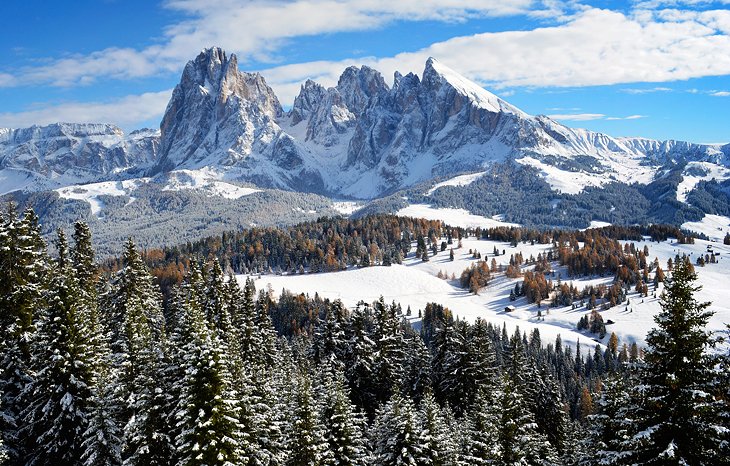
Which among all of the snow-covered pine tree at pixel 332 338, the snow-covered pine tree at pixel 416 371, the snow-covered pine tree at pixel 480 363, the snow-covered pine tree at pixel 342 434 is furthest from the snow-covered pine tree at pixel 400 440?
the snow-covered pine tree at pixel 416 371

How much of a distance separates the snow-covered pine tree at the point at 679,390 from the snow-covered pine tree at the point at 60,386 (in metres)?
32.7

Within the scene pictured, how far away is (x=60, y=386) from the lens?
35.7m

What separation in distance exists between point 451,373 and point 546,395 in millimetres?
13312

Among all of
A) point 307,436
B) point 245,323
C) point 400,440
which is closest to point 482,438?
point 400,440

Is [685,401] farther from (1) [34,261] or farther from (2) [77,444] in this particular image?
(1) [34,261]

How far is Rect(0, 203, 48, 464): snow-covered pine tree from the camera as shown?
121 ft

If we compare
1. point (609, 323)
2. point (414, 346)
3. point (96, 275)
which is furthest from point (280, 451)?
point (609, 323)

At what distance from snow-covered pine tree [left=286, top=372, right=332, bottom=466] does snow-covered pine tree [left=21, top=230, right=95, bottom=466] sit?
44.9ft

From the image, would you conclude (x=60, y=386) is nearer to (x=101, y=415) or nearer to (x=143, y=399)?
(x=101, y=415)

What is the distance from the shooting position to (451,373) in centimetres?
6084

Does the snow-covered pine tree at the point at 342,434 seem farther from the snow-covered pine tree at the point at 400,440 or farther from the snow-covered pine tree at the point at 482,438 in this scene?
the snow-covered pine tree at the point at 482,438

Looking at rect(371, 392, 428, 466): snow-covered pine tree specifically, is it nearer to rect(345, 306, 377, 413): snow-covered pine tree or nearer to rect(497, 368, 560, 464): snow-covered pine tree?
rect(497, 368, 560, 464): snow-covered pine tree

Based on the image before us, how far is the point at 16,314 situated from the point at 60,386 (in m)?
7.58

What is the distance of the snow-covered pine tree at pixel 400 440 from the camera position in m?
37.4
